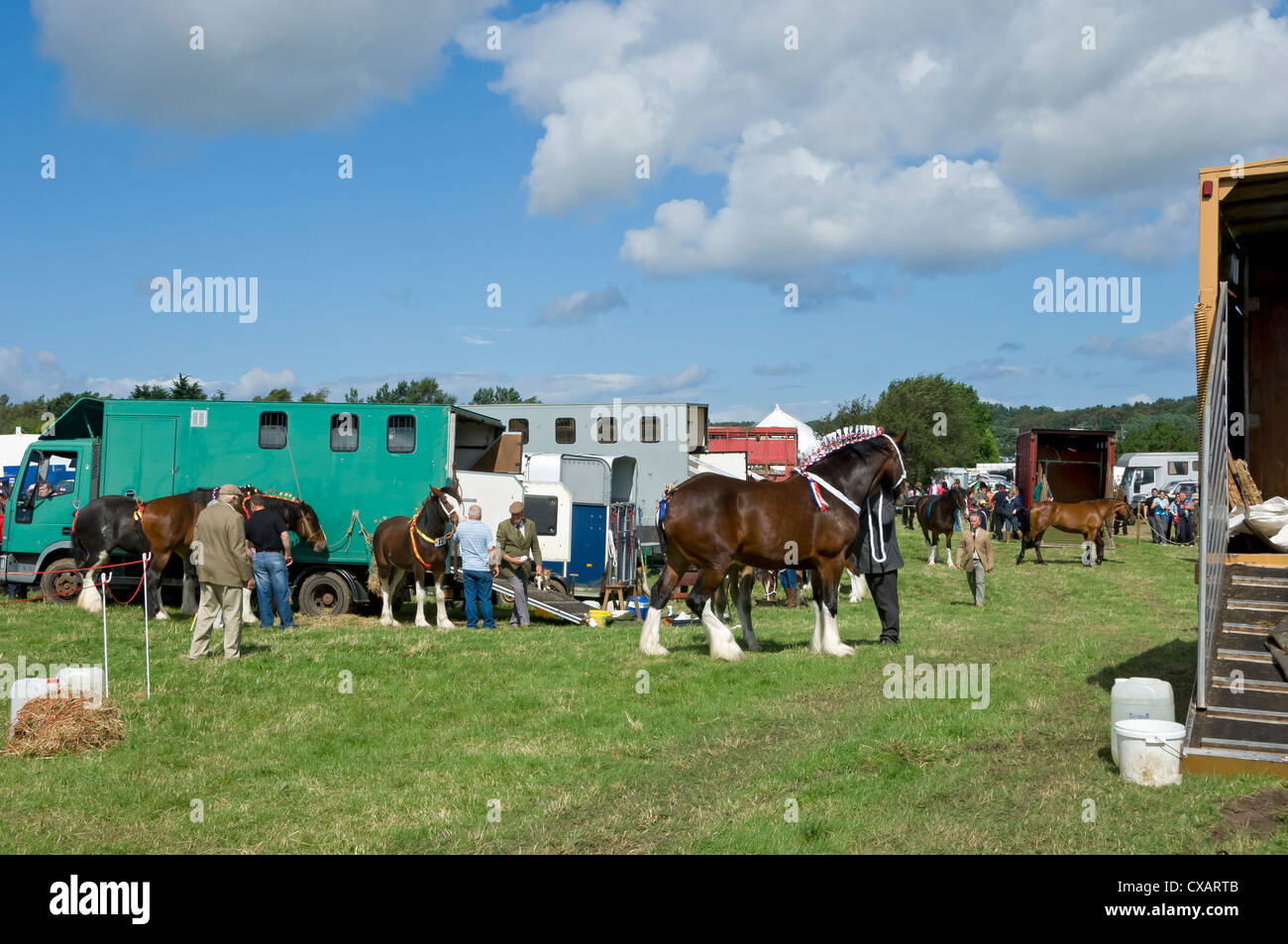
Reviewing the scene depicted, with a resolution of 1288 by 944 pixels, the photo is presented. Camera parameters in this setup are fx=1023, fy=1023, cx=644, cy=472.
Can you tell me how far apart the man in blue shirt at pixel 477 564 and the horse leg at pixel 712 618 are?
14.9ft

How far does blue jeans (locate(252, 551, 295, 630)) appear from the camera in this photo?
1474 centimetres

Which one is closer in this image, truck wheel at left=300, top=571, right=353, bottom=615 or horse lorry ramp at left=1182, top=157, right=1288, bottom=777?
horse lorry ramp at left=1182, top=157, right=1288, bottom=777

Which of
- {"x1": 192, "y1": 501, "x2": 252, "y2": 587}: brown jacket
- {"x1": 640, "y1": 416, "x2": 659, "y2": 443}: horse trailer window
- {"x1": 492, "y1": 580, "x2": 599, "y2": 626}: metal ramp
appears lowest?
{"x1": 492, "y1": 580, "x2": 599, "y2": 626}: metal ramp

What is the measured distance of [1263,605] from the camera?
25.3 feet

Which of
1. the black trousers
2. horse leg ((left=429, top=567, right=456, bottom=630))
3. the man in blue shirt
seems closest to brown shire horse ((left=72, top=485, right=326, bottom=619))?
horse leg ((left=429, top=567, right=456, bottom=630))

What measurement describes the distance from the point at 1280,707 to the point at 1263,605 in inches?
48.9

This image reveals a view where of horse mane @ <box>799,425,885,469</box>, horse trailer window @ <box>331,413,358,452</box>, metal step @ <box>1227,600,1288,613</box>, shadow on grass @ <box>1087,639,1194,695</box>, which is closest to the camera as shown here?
metal step @ <box>1227,600,1288,613</box>

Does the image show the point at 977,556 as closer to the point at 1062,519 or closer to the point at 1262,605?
the point at 1262,605

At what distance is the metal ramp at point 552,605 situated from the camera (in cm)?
1589

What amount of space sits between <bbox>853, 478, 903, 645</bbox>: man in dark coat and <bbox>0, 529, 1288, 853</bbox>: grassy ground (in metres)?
0.40

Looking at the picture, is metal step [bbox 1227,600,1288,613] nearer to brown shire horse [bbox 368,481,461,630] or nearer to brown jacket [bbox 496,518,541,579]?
brown shire horse [bbox 368,481,461,630]

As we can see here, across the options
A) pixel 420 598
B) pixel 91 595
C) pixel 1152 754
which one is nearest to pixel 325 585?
pixel 420 598
